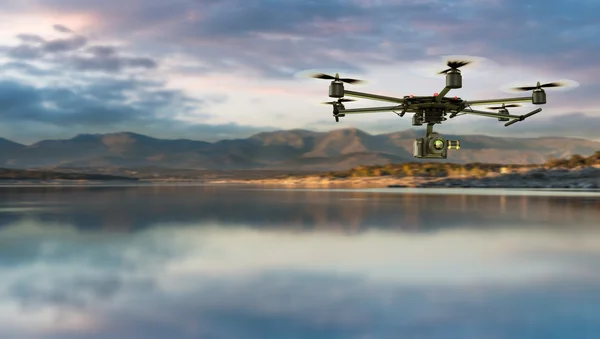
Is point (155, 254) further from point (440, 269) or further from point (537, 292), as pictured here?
point (537, 292)

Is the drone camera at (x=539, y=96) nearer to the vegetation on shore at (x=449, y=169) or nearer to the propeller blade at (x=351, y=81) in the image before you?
the propeller blade at (x=351, y=81)

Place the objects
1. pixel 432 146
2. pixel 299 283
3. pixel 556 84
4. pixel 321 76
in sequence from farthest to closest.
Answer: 1. pixel 432 146
2. pixel 556 84
3. pixel 321 76
4. pixel 299 283

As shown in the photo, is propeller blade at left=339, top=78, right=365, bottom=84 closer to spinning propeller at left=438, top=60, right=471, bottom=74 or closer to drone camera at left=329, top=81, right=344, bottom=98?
drone camera at left=329, top=81, right=344, bottom=98

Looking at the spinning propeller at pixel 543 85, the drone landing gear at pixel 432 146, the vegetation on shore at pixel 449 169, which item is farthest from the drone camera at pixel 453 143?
the vegetation on shore at pixel 449 169

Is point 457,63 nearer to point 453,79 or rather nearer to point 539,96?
point 453,79

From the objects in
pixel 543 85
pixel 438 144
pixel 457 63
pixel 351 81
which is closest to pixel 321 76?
pixel 351 81

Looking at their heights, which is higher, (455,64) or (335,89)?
(455,64)
